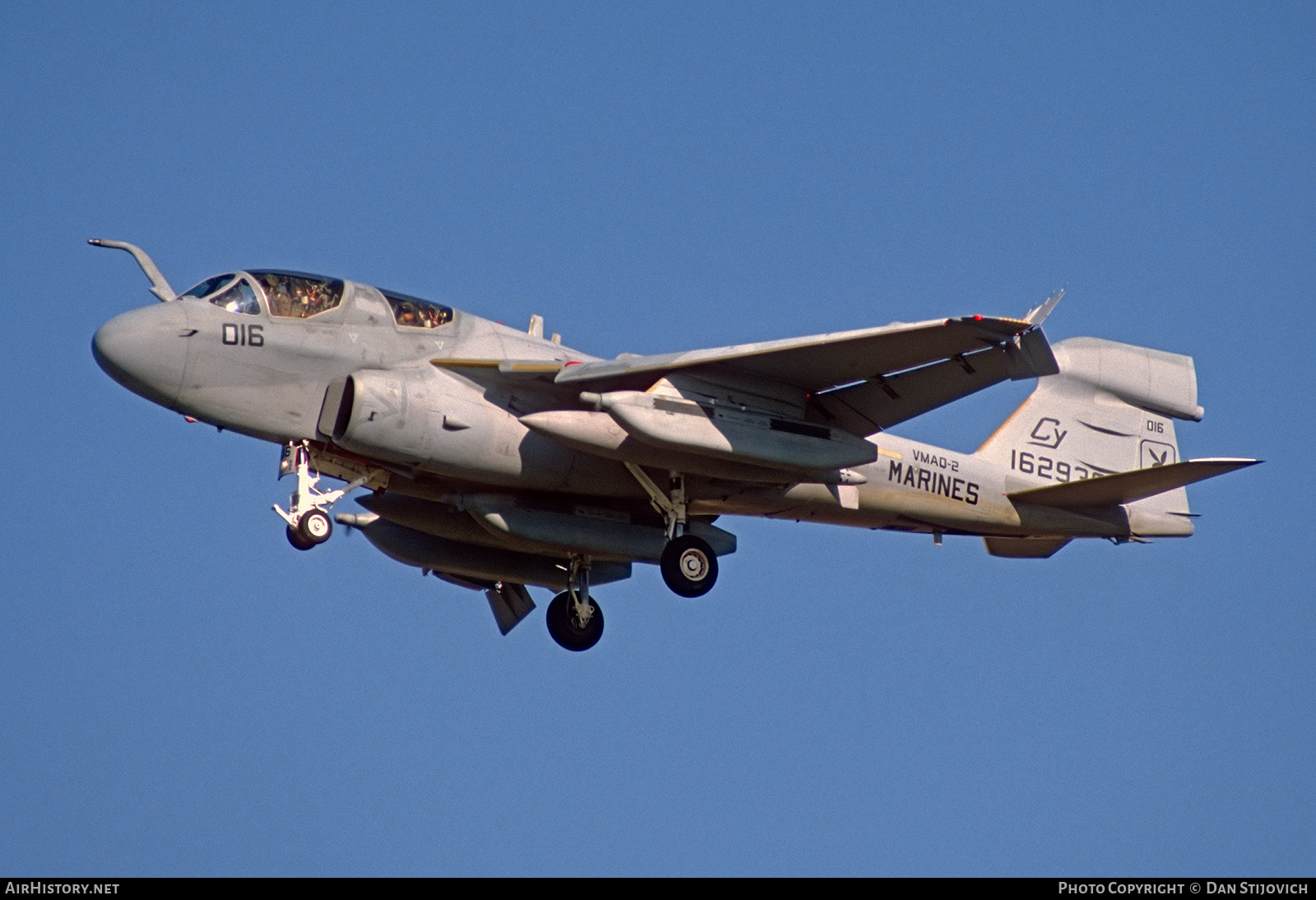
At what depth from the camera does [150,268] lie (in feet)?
61.5

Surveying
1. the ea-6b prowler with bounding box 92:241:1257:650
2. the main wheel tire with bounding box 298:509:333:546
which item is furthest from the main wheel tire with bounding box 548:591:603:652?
the main wheel tire with bounding box 298:509:333:546

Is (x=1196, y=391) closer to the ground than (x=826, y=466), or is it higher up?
higher up

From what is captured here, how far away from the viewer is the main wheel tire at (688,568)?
63.2ft

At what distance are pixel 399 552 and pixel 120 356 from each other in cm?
478

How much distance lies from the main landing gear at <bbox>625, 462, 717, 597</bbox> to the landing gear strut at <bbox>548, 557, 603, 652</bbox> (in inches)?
79.0

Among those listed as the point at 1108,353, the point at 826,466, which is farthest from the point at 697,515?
the point at 1108,353

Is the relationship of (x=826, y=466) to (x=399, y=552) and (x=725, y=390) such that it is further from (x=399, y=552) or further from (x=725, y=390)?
(x=399, y=552)

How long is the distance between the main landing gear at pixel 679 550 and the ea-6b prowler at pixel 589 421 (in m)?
0.02

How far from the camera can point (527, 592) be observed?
22.6 m

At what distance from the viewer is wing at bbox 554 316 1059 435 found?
57.3ft

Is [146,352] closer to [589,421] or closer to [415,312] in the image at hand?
[415,312]

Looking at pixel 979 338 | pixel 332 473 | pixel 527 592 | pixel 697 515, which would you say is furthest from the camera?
pixel 527 592

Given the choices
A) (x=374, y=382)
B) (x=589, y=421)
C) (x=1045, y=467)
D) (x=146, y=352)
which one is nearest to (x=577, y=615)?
(x=589, y=421)

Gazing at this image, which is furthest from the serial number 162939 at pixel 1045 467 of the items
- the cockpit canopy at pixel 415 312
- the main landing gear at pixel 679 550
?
the cockpit canopy at pixel 415 312
